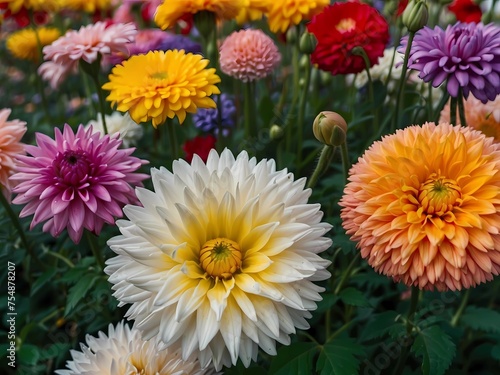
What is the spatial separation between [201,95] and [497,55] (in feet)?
2.34

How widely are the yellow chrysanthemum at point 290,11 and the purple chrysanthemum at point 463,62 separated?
432 mm

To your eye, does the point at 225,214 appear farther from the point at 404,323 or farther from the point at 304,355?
the point at 404,323

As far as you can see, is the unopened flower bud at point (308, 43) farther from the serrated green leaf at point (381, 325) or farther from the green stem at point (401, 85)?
the serrated green leaf at point (381, 325)

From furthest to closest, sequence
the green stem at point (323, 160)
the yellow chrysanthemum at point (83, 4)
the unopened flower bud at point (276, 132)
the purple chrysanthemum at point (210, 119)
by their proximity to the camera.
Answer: the yellow chrysanthemum at point (83, 4)
the purple chrysanthemum at point (210, 119)
the unopened flower bud at point (276, 132)
the green stem at point (323, 160)

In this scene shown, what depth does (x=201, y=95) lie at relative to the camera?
1.27 m

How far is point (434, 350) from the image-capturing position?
113 cm

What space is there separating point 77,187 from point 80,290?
0.93 ft

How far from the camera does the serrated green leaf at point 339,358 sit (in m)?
1.14

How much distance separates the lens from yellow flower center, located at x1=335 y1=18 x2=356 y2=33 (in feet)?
5.08

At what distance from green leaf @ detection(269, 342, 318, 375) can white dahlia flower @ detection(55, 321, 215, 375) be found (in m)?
0.14

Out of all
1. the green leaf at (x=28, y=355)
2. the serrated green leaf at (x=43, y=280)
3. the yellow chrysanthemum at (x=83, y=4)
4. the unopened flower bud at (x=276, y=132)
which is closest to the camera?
the green leaf at (x=28, y=355)

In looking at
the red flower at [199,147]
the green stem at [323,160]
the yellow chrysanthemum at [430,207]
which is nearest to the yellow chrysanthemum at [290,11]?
the red flower at [199,147]

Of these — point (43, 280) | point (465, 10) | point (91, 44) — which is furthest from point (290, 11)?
point (43, 280)

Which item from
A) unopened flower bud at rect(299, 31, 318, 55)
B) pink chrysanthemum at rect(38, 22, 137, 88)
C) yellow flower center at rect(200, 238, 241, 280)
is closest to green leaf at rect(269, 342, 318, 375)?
yellow flower center at rect(200, 238, 241, 280)
